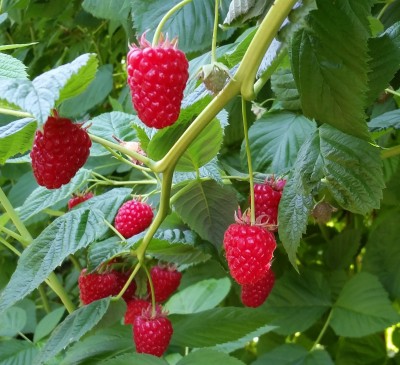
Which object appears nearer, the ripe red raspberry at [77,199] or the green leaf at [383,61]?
the green leaf at [383,61]

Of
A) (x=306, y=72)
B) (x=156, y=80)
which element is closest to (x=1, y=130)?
(x=156, y=80)

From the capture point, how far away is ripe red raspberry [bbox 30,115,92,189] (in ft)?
1.84

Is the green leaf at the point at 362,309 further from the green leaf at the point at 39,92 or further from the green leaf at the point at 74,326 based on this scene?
the green leaf at the point at 39,92

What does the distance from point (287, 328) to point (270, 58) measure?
73 centimetres

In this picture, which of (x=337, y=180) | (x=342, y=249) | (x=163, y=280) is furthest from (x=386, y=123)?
(x=342, y=249)

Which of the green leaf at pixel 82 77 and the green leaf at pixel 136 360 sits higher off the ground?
the green leaf at pixel 82 77

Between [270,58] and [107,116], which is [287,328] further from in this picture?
[270,58]

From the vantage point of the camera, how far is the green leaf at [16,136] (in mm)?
536

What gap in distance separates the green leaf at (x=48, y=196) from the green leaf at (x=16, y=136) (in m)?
0.29

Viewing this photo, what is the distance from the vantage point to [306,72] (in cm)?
51

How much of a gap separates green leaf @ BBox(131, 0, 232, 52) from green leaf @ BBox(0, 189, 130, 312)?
234 mm

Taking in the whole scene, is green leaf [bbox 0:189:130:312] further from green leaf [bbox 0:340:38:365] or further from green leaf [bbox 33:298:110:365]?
green leaf [bbox 0:340:38:365]

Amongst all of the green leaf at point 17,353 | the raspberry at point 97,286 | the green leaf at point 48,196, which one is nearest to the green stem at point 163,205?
the raspberry at point 97,286

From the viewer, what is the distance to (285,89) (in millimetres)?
870
